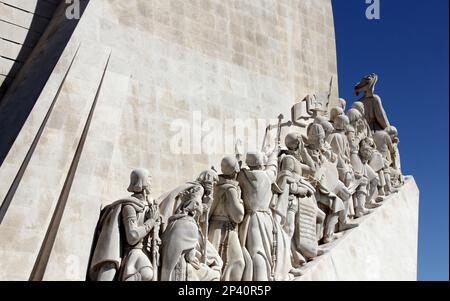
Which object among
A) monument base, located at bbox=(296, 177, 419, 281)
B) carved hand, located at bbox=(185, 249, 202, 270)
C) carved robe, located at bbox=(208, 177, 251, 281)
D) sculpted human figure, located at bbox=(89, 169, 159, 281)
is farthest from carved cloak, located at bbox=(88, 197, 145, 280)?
monument base, located at bbox=(296, 177, 419, 281)

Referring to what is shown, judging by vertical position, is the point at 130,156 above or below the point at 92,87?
below

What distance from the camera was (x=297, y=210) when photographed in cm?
666

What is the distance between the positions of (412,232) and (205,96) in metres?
3.78

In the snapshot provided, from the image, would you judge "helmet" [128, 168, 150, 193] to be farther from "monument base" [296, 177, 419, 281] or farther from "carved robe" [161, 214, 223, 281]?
"monument base" [296, 177, 419, 281]

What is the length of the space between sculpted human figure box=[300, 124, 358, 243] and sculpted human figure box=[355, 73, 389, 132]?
201 centimetres

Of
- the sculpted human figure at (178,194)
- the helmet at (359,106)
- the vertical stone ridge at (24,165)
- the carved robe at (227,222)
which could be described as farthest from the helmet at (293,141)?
the vertical stone ridge at (24,165)

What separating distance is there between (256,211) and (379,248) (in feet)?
8.18

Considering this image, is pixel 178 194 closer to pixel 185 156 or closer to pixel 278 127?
pixel 185 156

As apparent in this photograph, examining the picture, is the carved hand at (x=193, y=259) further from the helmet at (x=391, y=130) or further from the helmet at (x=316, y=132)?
the helmet at (x=391, y=130)

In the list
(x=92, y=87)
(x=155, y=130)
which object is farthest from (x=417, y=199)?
(x=92, y=87)

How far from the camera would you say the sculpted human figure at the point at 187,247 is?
5102mm
